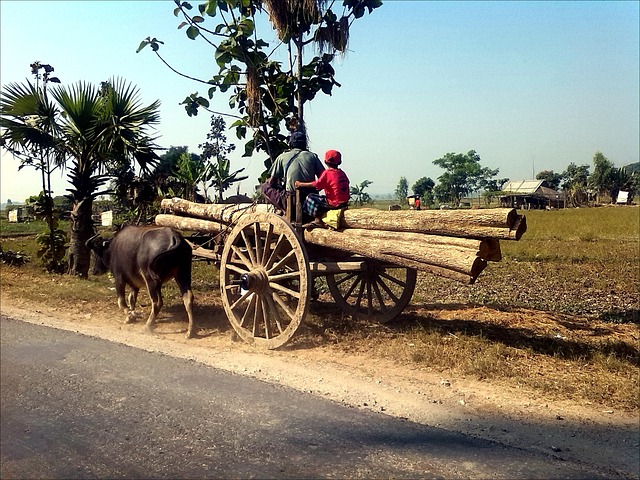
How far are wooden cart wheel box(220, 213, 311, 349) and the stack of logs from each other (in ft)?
1.48

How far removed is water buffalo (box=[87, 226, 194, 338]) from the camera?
25.6ft

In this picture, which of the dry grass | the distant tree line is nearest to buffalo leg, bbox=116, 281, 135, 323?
the dry grass

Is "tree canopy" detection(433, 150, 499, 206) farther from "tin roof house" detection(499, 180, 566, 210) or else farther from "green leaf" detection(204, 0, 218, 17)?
"green leaf" detection(204, 0, 218, 17)

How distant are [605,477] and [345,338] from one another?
11.9 feet

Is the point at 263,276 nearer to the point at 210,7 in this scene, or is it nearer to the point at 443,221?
the point at 443,221

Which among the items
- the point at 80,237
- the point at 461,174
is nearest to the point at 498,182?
the point at 461,174

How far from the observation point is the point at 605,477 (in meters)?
3.85

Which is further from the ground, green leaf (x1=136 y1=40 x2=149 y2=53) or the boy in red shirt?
green leaf (x1=136 y1=40 x2=149 y2=53)

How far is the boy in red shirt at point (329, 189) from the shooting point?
6988mm

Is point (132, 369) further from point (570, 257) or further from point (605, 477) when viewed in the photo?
point (570, 257)

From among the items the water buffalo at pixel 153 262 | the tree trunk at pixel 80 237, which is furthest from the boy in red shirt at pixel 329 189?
the tree trunk at pixel 80 237

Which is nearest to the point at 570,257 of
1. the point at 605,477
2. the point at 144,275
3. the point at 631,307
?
the point at 631,307

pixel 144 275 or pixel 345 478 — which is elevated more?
pixel 144 275

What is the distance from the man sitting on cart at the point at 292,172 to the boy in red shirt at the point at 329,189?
0.15 meters
